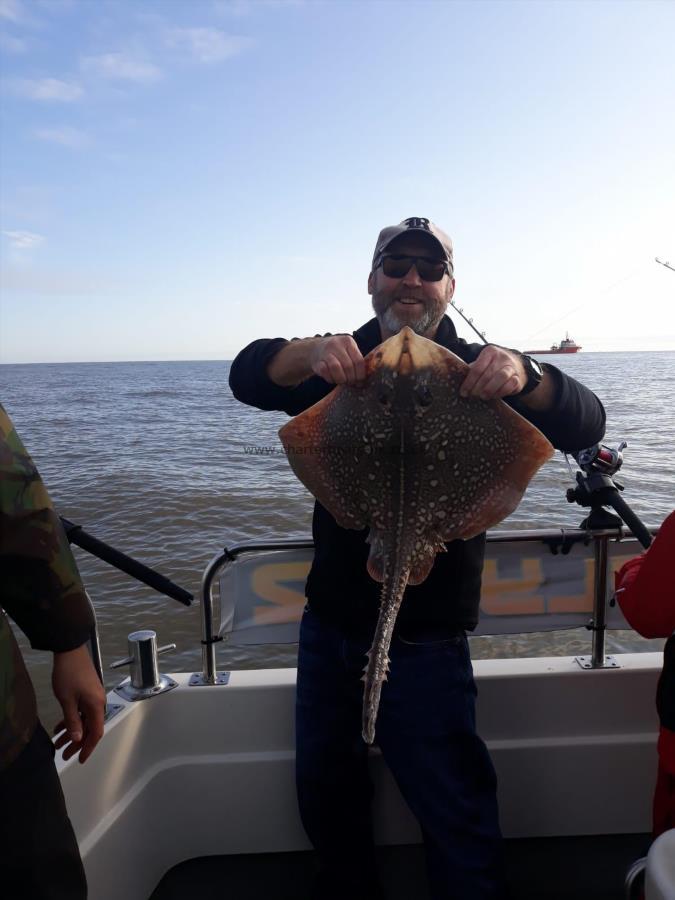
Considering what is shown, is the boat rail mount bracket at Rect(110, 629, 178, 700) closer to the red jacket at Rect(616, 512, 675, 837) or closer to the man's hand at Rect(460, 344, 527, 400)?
the man's hand at Rect(460, 344, 527, 400)

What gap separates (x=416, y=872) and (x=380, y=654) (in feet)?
6.03

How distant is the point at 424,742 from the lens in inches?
87.1

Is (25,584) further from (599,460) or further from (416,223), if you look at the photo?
(599,460)

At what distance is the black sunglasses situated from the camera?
243 centimetres

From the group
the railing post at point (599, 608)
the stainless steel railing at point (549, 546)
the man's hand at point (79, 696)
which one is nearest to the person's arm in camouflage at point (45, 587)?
the man's hand at point (79, 696)

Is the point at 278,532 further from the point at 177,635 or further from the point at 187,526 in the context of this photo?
the point at 177,635

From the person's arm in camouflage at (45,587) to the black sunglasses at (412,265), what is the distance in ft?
5.26

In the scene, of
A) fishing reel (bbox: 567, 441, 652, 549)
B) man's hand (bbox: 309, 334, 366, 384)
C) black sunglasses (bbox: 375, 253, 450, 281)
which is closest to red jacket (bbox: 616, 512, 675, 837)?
fishing reel (bbox: 567, 441, 652, 549)

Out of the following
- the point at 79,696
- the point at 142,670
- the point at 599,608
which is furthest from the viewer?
the point at 599,608

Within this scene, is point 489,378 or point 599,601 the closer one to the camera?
point 489,378

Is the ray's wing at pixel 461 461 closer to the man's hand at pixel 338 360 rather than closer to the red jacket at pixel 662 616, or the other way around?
the man's hand at pixel 338 360

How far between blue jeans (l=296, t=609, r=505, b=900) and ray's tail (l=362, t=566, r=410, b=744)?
1.58 feet

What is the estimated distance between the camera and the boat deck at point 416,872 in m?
2.78

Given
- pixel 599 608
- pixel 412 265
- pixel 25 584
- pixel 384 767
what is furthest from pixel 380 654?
pixel 599 608
